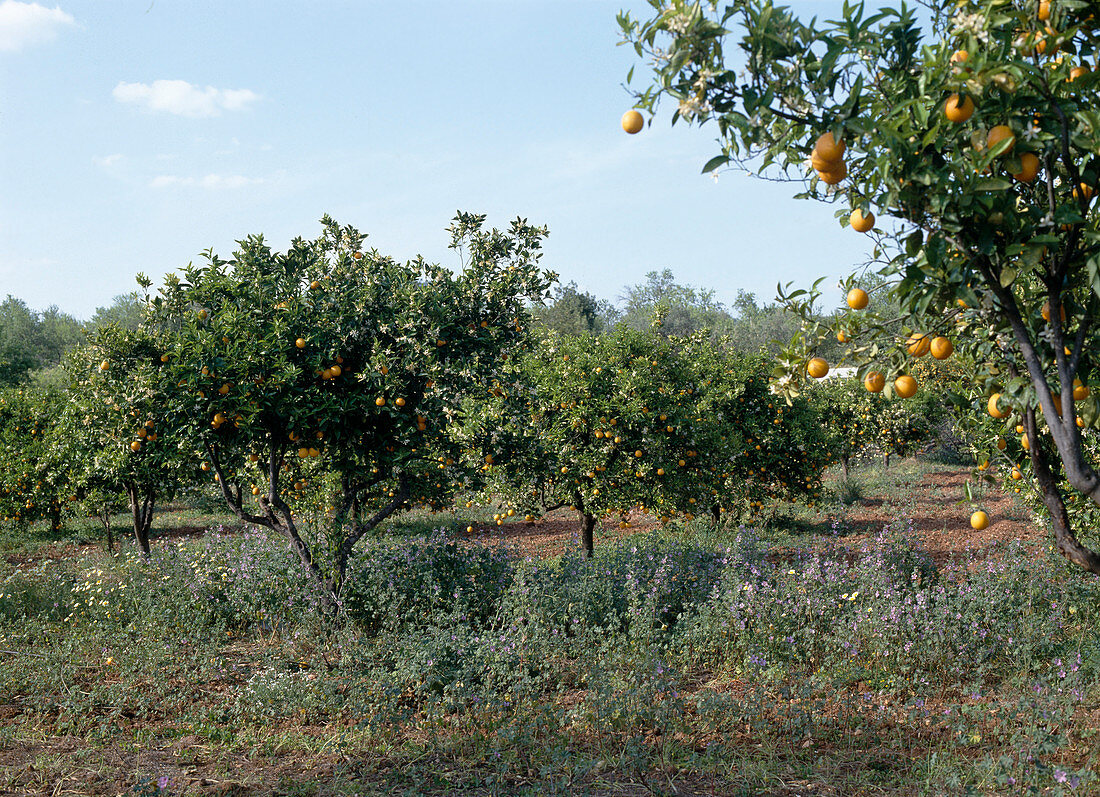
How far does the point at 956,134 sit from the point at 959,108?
0.41 feet

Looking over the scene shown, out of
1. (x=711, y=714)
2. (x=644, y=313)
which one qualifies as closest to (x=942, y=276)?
(x=711, y=714)

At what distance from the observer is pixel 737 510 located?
13.4 meters

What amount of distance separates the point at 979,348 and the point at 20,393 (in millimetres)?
18209

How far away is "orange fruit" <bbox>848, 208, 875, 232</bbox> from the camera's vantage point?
238cm

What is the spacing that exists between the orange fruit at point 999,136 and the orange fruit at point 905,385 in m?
0.80

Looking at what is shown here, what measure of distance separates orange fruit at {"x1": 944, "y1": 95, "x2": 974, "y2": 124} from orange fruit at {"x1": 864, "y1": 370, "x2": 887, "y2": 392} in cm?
93

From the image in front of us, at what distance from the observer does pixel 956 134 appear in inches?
83.8

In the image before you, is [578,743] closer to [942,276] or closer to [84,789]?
[84,789]

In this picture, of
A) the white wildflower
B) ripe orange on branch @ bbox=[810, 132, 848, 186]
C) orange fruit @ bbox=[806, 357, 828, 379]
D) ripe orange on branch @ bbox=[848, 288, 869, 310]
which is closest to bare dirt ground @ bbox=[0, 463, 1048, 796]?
orange fruit @ bbox=[806, 357, 828, 379]

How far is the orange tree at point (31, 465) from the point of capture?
12.9 meters

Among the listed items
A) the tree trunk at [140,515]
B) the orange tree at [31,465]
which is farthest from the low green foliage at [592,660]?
the orange tree at [31,465]

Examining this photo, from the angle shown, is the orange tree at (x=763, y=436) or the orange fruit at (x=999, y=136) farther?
the orange tree at (x=763, y=436)

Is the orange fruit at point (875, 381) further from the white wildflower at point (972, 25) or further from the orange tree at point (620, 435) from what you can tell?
the orange tree at point (620, 435)

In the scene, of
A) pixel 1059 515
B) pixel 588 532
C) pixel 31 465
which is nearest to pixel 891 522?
pixel 588 532
